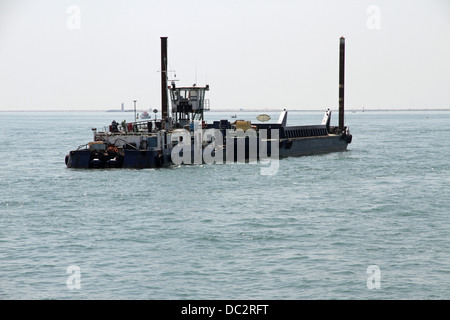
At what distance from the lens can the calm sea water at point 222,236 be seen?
19.6 meters

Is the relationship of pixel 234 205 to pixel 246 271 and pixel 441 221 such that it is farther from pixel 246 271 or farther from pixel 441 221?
pixel 246 271

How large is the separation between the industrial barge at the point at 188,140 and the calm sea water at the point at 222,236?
2.00 metres

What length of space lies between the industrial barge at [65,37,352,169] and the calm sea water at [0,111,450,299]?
200 centimetres

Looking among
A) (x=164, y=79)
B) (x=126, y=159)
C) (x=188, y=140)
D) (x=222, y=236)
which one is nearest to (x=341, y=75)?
(x=164, y=79)

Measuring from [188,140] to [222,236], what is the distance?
83.7 feet

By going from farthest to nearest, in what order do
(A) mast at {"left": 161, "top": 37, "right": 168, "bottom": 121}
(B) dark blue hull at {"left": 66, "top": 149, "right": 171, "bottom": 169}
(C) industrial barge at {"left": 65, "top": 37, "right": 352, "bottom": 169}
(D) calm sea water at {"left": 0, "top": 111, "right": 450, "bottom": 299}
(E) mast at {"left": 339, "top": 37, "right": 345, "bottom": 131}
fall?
(E) mast at {"left": 339, "top": 37, "right": 345, "bottom": 131} → (A) mast at {"left": 161, "top": 37, "right": 168, "bottom": 121} → (C) industrial barge at {"left": 65, "top": 37, "right": 352, "bottom": 169} → (B) dark blue hull at {"left": 66, "top": 149, "right": 171, "bottom": 169} → (D) calm sea water at {"left": 0, "top": 111, "right": 450, "bottom": 299}

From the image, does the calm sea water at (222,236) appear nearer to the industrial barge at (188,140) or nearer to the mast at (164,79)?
the industrial barge at (188,140)

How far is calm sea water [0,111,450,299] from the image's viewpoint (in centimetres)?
1962

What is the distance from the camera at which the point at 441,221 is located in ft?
96.9

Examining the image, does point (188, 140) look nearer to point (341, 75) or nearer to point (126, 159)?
point (126, 159)

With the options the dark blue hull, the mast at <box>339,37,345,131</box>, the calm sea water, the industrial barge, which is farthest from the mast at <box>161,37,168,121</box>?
the mast at <box>339,37,345,131</box>

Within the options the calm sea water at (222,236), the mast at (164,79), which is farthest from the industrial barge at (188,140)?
the calm sea water at (222,236)

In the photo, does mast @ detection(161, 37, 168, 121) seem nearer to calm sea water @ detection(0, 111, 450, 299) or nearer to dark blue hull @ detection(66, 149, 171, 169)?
dark blue hull @ detection(66, 149, 171, 169)

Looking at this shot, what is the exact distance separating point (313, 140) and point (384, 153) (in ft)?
33.0
